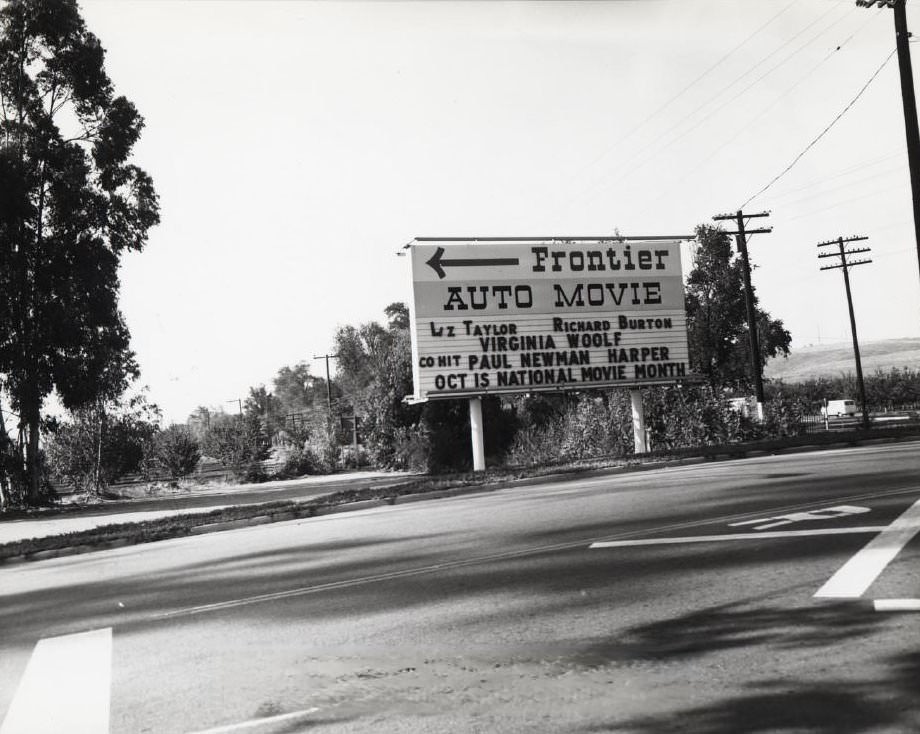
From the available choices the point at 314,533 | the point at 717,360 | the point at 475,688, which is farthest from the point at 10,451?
the point at 717,360

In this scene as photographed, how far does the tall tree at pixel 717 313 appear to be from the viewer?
183 ft

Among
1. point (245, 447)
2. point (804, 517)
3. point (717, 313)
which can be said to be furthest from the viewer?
point (717, 313)

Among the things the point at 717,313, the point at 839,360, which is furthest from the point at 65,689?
the point at 839,360

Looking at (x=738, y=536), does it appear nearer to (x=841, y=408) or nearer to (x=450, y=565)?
(x=450, y=565)

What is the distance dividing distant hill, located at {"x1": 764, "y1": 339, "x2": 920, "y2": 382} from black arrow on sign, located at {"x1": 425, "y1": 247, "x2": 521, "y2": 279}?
101620mm

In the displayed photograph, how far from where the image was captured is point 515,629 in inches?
230

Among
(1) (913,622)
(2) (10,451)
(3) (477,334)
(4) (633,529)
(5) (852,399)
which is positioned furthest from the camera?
(5) (852,399)

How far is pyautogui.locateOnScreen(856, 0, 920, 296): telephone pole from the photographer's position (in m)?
21.1

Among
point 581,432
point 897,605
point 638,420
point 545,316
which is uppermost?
point 545,316

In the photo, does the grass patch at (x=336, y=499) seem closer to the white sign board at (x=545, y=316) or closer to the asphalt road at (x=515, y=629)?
the white sign board at (x=545, y=316)

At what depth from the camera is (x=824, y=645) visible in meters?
4.86

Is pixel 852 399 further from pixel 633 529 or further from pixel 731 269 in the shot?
pixel 633 529

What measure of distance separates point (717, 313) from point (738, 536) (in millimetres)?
49858

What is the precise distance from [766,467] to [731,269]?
44.1 meters
